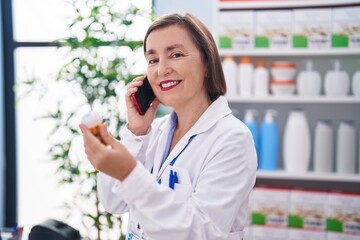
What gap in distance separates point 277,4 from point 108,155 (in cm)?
199

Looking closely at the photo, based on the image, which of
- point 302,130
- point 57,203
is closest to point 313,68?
point 302,130

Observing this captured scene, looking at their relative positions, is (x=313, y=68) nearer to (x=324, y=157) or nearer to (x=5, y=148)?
(x=324, y=157)

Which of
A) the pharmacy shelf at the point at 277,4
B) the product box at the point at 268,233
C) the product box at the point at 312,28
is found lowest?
the product box at the point at 268,233

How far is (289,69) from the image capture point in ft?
8.50

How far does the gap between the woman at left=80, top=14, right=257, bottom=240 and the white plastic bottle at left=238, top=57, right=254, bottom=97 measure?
117 centimetres

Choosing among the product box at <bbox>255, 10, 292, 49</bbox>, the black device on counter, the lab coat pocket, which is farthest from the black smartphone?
the product box at <bbox>255, 10, 292, 49</bbox>

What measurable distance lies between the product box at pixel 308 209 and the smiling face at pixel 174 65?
4.93ft

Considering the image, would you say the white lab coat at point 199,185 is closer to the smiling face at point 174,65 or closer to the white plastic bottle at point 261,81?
the smiling face at point 174,65

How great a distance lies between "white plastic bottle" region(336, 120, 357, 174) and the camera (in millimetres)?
2523

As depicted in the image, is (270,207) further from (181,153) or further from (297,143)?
(181,153)

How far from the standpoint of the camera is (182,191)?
121cm

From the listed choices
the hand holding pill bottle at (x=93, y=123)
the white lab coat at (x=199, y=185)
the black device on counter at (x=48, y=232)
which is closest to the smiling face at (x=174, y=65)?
A: the white lab coat at (x=199, y=185)

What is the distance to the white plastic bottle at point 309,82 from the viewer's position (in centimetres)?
258

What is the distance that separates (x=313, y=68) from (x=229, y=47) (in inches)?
24.2
